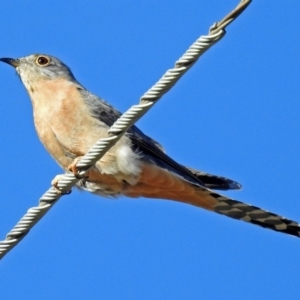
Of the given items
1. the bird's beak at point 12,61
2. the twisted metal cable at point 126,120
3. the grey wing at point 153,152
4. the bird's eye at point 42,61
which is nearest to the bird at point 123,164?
the grey wing at point 153,152

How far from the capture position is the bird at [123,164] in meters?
9.83

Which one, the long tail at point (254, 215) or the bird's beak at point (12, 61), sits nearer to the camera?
the long tail at point (254, 215)

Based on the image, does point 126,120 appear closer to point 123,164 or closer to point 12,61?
point 123,164

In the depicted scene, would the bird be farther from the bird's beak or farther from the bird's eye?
the bird's beak

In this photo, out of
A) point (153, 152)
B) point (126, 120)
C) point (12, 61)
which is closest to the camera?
point (126, 120)

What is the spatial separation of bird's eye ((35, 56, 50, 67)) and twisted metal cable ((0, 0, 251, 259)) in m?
4.28

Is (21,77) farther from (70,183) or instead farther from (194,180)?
(70,183)

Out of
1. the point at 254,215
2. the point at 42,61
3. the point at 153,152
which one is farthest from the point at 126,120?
the point at 42,61

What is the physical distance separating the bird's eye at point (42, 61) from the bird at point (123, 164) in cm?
87

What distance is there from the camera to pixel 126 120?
6.60m

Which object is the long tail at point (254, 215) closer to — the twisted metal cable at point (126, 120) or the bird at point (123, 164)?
the bird at point (123, 164)

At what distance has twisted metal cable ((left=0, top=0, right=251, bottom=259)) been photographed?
5.97 m

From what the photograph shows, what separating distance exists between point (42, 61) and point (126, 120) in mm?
5004

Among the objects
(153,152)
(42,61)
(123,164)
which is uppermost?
(42,61)
